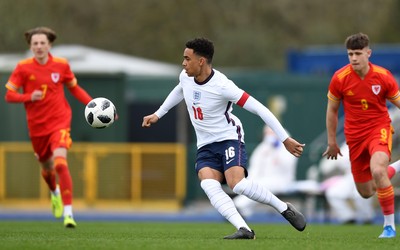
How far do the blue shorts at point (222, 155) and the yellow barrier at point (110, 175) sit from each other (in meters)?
14.1

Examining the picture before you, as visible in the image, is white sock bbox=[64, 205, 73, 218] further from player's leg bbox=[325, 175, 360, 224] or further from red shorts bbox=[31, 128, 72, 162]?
player's leg bbox=[325, 175, 360, 224]

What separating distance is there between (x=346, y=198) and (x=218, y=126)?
999 centimetres

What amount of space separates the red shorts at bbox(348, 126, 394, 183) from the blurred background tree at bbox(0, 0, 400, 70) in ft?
75.8

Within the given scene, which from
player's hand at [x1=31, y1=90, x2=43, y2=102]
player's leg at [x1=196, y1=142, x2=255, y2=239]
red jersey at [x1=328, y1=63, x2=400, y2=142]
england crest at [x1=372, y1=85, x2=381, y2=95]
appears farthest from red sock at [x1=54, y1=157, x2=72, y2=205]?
england crest at [x1=372, y1=85, x2=381, y2=95]

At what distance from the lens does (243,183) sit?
35.5 feet

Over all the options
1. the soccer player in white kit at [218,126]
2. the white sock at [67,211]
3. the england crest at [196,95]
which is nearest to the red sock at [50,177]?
the white sock at [67,211]

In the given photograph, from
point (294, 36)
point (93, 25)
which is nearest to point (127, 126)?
point (93, 25)

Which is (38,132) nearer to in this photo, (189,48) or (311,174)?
(189,48)

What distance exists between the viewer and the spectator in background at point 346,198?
1980 cm

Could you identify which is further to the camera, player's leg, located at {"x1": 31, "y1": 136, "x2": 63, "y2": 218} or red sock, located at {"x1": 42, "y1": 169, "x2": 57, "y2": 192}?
red sock, located at {"x1": 42, "y1": 169, "x2": 57, "y2": 192}

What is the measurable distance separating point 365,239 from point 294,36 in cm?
3123

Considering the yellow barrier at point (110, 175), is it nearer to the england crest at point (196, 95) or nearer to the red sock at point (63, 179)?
the red sock at point (63, 179)

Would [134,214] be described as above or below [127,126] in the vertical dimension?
below

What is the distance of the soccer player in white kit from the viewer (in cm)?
1085
